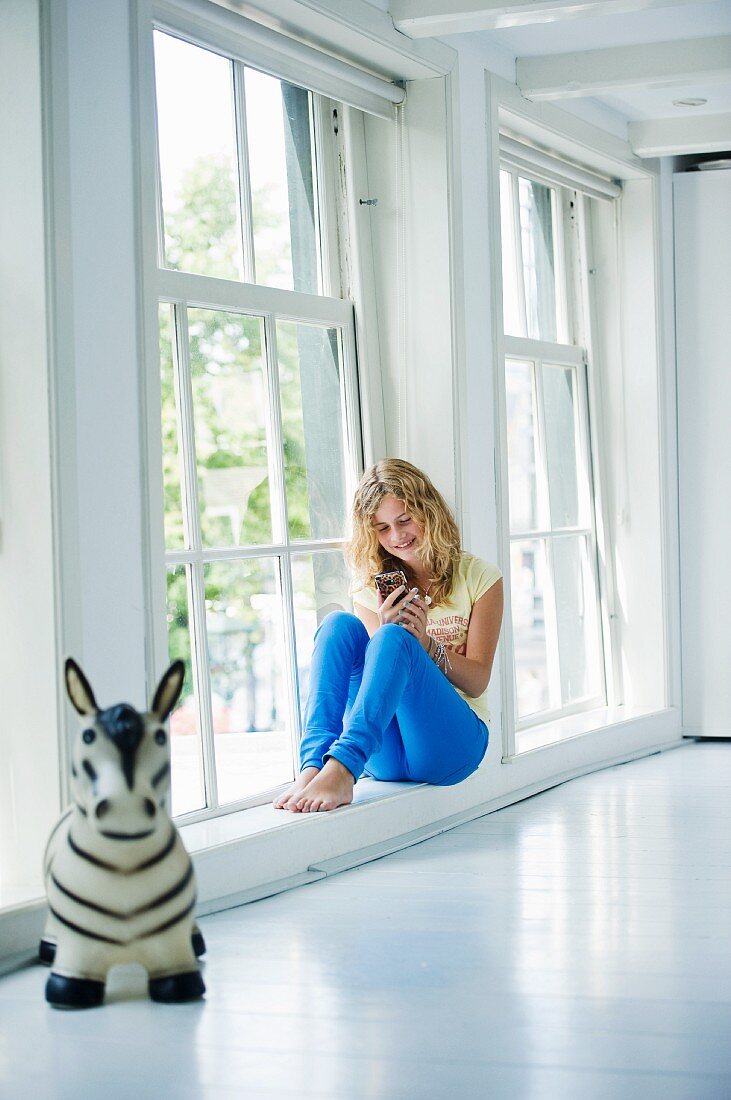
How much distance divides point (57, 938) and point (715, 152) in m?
3.95

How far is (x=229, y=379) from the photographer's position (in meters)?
2.92

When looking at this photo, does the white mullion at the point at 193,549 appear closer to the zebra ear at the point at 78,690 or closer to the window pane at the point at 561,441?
the zebra ear at the point at 78,690

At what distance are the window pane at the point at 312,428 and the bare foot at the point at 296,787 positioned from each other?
629mm

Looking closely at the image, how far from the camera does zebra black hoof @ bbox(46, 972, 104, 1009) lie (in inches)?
72.9

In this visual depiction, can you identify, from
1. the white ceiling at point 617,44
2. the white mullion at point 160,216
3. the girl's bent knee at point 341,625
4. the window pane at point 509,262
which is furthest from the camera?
the window pane at point 509,262

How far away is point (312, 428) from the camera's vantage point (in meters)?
3.20

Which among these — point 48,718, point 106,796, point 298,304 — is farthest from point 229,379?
point 106,796

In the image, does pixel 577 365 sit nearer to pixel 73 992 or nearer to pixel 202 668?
pixel 202 668

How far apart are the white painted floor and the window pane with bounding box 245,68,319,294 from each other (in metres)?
1.52

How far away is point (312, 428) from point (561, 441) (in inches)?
57.0

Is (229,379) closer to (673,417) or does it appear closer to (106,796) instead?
(106,796)

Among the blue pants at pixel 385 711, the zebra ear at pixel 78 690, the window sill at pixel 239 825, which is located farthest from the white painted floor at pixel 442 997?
the zebra ear at pixel 78 690

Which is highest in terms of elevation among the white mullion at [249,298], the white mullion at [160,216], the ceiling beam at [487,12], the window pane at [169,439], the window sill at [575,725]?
the ceiling beam at [487,12]

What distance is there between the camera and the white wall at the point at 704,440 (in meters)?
4.54
